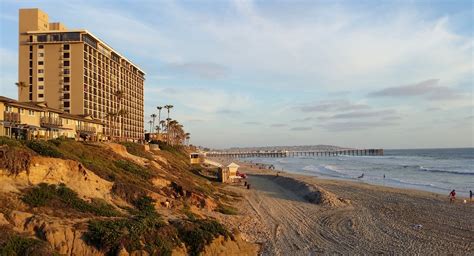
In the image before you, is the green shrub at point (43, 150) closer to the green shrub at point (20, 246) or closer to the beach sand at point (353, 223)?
the green shrub at point (20, 246)

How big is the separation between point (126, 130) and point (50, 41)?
28851 millimetres

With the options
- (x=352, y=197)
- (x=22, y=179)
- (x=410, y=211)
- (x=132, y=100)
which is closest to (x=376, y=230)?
(x=410, y=211)

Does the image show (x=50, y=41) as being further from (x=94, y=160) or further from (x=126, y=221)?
(x=126, y=221)

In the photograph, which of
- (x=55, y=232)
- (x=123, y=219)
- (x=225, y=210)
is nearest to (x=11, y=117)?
(x=225, y=210)

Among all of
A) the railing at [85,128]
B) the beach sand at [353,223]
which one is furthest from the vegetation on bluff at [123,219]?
the railing at [85,128]

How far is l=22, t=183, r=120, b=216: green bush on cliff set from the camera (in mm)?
15799

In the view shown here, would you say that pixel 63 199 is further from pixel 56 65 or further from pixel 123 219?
pixel 56 65

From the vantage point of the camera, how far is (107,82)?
86.9 meters

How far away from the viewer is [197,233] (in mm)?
15930

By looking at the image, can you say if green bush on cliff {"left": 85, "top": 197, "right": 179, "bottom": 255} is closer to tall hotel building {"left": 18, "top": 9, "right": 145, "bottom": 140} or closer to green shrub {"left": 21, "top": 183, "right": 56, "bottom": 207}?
green shrub {"left": 21, "top": 183, "right": 56, "bottom": 207}

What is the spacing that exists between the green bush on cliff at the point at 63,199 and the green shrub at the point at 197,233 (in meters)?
3.25

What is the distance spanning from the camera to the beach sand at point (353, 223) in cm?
1955

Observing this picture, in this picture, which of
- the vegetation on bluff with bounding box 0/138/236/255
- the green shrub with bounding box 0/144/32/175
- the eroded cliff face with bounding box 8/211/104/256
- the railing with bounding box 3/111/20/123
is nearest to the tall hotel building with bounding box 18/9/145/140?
the railing with bounding box 3/111/20/123

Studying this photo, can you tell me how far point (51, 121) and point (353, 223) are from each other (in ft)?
102
